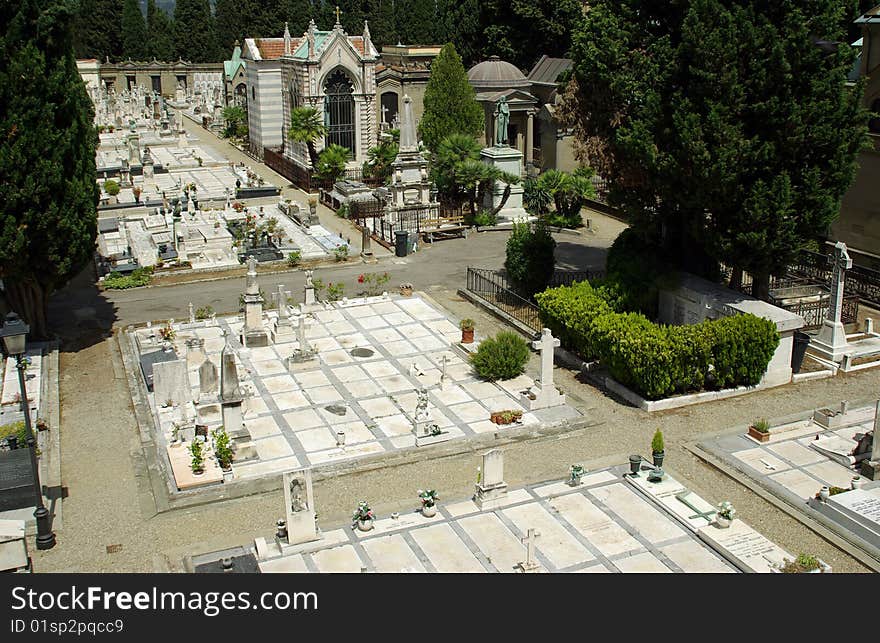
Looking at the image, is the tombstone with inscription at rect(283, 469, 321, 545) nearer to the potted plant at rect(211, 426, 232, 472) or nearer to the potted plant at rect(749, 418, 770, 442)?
the potted plant at rect(211, 426, 232, 472)

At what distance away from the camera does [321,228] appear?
41500 millimetres

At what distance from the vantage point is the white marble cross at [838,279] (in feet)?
84.8

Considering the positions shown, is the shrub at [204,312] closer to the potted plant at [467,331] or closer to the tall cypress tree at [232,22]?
the potted plant at [467,331]

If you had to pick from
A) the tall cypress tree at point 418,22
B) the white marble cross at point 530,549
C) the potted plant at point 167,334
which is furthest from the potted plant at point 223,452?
the tall cypress tree at point 418,22

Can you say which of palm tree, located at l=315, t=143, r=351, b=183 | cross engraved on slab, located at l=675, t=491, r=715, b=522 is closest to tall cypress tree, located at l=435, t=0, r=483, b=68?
palm tree, located at l=315, t=143, r=351, b=183

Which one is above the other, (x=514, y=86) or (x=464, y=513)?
(x=514, y=86)

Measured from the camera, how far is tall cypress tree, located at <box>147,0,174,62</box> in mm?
101938

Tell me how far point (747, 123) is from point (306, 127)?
32.0 metres

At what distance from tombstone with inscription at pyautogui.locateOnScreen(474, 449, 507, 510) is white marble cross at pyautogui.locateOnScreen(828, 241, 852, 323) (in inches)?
492

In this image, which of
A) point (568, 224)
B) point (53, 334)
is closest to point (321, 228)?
point (568, 224)

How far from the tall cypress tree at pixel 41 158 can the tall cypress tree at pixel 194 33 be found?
79.2 metres

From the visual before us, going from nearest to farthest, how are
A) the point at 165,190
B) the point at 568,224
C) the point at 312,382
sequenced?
the point at 312,382 < the point at 568,224 < the point at 165,190

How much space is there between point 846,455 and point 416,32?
75.0m
